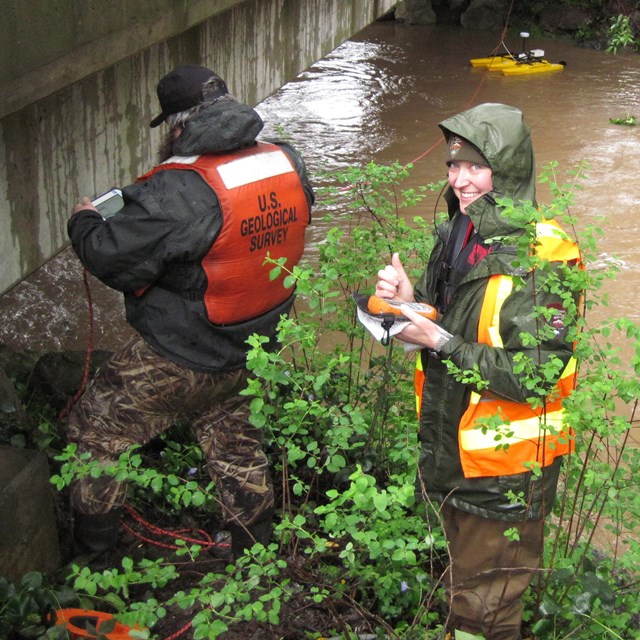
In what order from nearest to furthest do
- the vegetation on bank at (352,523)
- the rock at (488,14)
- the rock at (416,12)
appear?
the vegetation on bank at (352,523) < the rock at (488,14) < the rock at (416,12)

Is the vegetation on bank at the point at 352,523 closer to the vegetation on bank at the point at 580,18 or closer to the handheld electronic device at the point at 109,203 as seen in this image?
the handheld electronic device at the point at 109,203

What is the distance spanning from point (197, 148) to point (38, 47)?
0.85 m

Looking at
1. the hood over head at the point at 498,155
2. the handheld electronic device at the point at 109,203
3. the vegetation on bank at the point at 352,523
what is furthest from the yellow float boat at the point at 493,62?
the hood over head at the point at 498,155

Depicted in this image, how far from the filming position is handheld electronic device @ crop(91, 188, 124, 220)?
3578 mm

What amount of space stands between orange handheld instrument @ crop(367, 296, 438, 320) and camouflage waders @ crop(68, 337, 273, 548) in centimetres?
72

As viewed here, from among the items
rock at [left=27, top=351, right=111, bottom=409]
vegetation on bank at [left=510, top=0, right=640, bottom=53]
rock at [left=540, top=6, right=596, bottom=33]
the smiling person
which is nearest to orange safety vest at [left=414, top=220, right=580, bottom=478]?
the smiling person

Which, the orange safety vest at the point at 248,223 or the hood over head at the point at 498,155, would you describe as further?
the orange safety vest at the point at 248,223

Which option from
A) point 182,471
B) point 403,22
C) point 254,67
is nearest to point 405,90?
point 403,22

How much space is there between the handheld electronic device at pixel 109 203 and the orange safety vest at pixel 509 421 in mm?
1544

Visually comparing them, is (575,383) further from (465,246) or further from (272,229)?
(272,229)

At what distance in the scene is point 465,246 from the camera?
3074 mm

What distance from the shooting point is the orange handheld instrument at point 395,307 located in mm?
3021

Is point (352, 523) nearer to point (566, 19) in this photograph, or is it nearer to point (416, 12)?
point (566, 19)

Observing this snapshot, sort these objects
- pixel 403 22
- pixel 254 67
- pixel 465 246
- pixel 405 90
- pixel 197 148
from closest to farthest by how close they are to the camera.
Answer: pixel 465 246 → pixel 197 148 → pixel 254 67 → pixel 405 90 → pixel 403 22
